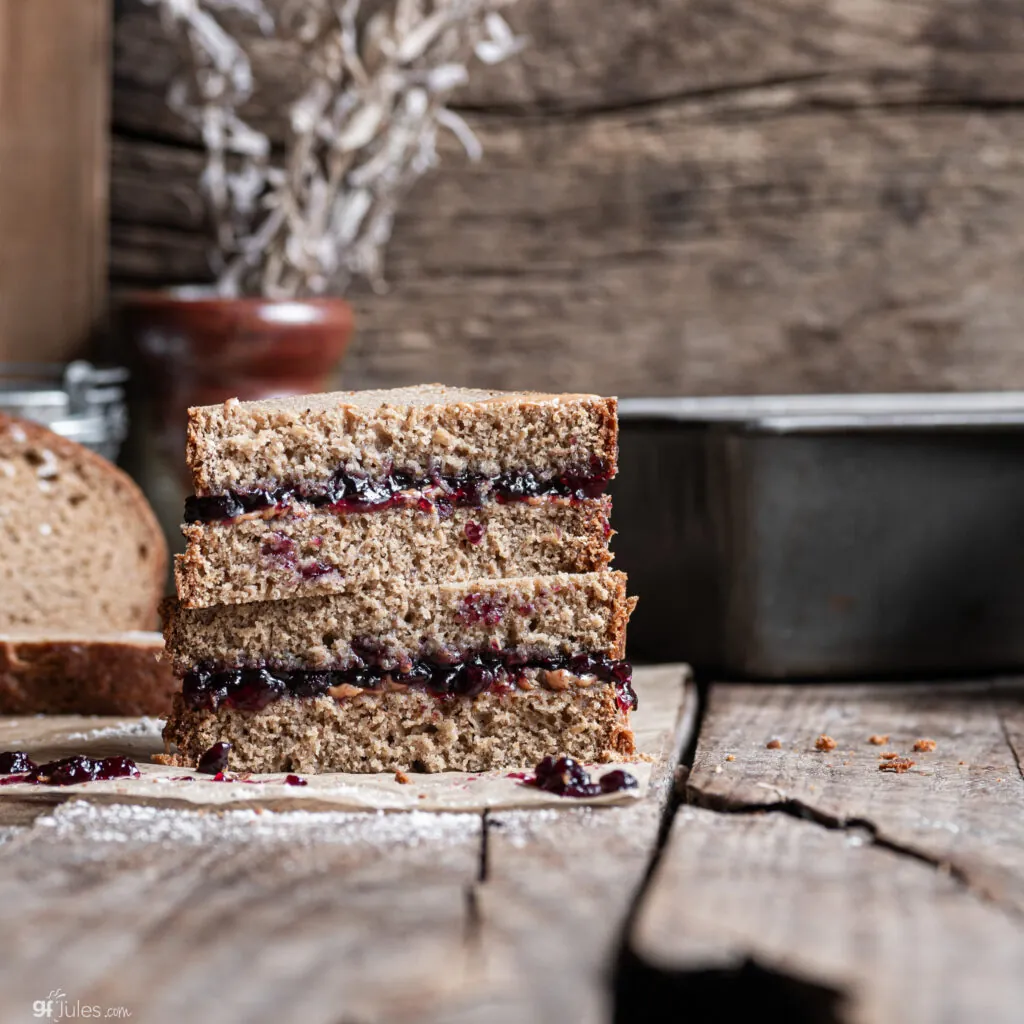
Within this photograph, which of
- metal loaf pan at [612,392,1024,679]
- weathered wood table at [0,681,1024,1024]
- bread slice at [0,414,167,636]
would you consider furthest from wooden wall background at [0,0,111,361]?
weathered wood table at [0,681,1024,1024]

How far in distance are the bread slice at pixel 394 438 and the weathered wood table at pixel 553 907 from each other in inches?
20.2

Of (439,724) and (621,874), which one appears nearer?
(621,874)

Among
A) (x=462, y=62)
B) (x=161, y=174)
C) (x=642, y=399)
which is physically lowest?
(x=642, y=399)

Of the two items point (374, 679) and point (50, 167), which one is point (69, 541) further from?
point (50, 167)

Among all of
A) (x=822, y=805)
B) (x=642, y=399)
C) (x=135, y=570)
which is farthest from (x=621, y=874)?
(x=642, y=399)

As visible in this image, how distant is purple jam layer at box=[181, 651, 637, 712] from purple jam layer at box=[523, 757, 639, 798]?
7.7 inches

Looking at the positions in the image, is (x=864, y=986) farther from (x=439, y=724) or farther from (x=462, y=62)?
(x=462, y=62)

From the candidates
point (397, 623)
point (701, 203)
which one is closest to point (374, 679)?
point (397, 623)

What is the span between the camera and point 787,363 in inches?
149

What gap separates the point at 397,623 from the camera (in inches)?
81.4

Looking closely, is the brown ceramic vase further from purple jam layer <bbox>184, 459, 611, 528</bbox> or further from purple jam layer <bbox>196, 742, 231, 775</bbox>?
purple jam layer <bbox>196, 742, 231, 775</bbox>

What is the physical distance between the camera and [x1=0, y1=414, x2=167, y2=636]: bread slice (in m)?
2.81

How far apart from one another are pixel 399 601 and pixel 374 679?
13 cm

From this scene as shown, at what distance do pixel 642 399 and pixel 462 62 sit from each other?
3.40 feet
